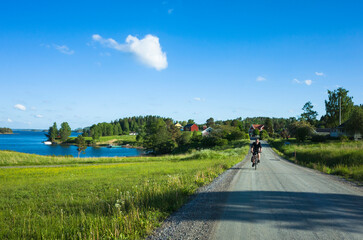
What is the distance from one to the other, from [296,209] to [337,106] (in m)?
82.3

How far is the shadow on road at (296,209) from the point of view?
5.05 m

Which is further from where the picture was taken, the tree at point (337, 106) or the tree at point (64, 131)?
the tree at point (64, 131)

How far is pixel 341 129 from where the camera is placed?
5759 cm

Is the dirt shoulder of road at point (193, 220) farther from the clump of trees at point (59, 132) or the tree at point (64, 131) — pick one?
the tree at point (64, 131)

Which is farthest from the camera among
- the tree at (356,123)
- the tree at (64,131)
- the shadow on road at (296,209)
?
the tree at (64,131)

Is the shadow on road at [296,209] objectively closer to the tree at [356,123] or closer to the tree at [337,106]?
the tree at [356,123]

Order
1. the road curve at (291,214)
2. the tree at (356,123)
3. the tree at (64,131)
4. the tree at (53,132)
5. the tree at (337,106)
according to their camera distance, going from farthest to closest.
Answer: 1. the tree at (64,131)
2. the tree at (53,132)
3. the tree at (337,106)
4. the tree at (356,123)
5. the road curve at (291,214)

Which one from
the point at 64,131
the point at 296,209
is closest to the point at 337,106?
the point at 296,209

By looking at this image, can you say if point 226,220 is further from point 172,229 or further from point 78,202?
point 78,202

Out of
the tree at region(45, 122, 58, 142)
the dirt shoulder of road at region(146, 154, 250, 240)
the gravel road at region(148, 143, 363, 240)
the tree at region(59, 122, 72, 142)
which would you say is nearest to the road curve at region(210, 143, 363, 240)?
the gravel road at region(148, 143, 363, 240)

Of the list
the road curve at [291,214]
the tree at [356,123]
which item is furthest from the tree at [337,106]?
the road curve at [291,214]

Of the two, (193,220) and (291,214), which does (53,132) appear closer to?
(193,220)

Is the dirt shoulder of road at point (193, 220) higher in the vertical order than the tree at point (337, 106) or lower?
lower

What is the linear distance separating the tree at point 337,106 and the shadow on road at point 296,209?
251ft
